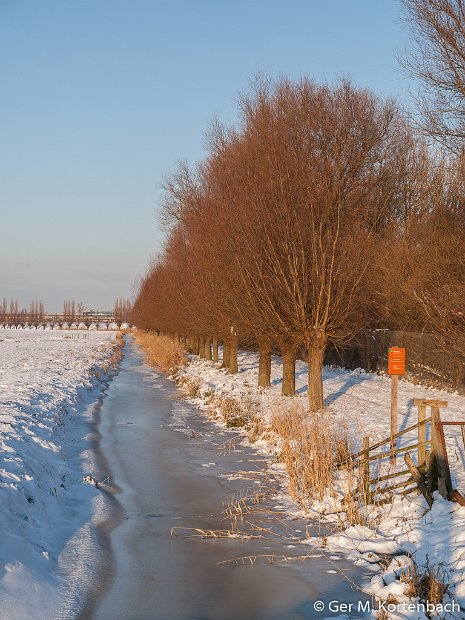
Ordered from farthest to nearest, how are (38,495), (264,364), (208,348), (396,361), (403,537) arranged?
(208,348) → (264,364) → (396,361) → (38,495) → (403,537)

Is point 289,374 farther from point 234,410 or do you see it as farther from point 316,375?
point 234,410

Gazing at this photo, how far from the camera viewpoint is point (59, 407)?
685 inches

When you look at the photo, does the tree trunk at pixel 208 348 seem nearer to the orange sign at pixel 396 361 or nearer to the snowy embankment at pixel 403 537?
the snowy embankment at pixel 403 537

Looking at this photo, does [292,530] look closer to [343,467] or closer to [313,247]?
[343,467]

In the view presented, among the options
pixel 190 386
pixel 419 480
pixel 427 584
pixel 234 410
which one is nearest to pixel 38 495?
pixel 419 480

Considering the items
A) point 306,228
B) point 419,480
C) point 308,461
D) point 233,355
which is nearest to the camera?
point 419,480

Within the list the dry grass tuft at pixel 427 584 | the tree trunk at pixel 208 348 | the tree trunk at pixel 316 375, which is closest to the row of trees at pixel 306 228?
the tree trunk at pixel 316 375

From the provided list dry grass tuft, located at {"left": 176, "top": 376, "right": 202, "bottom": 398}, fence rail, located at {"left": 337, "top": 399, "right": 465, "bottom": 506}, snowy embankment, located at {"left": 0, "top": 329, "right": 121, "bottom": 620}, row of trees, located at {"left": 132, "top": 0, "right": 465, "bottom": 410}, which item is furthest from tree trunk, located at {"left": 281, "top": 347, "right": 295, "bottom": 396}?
fence rail, located at {"left": 337, "top": 399, "right": 465, "bottom": 506}

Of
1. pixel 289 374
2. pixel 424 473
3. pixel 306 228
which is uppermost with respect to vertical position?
pixel 306 228

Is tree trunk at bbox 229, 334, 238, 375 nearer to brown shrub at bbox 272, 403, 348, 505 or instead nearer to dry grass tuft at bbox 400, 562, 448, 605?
brown shrub at bbox 272, 403, 348, 505

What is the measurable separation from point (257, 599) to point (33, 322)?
161m

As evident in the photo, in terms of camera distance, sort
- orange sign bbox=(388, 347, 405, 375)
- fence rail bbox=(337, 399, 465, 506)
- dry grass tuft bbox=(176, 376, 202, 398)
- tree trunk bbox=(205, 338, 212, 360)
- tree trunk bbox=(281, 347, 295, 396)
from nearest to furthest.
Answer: fence rail bbox=(337, 399, 465, 506)
orange sign bbox=(388, 347, 405, 375)
tree trunk bbox=(281, 347, 295, 396)
dry grass tuft bbox=(176, 376, 202, 398)
tree trunk bbox=(205, 338, 212, 360)

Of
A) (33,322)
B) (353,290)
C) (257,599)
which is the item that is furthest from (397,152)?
(33,322)

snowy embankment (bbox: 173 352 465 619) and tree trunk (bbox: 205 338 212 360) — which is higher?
tree trunk (bbox: 205 338 212 360)
